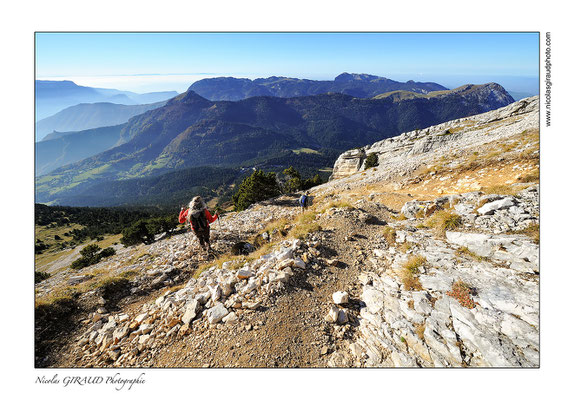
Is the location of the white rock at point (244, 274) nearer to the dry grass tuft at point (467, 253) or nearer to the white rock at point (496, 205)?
the dry grass tuft at point (467, 253)

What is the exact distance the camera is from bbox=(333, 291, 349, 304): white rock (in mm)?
6207

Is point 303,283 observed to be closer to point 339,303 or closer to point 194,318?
point 339,303

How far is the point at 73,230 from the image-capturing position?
93500 mm

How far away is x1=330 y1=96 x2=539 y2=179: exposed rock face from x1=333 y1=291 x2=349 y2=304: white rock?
33414 mm

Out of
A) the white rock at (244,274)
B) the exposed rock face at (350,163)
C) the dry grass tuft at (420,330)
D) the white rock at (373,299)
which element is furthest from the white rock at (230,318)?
the exposed rock face at (350,163)

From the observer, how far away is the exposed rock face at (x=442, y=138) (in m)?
37.1

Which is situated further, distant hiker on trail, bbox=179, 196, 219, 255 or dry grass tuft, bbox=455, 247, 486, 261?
distant hiker on trail, bbox=179, 196, 219, 255

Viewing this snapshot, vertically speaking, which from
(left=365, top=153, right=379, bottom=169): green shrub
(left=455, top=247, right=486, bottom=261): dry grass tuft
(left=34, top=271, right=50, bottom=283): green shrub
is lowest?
(left=34, top=271, right=50, bottom=283): green shrub

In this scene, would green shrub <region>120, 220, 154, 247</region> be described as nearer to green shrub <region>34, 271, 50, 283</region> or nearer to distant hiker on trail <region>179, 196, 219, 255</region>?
green shrub <region>34, 271, 50, 283</region>

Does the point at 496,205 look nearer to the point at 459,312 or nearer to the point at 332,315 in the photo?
the point at 459,312

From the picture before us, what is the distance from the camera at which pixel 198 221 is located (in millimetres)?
9906

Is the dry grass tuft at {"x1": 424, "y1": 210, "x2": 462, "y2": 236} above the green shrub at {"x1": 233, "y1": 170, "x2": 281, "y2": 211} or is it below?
below

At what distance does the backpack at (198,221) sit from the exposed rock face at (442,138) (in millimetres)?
33904
